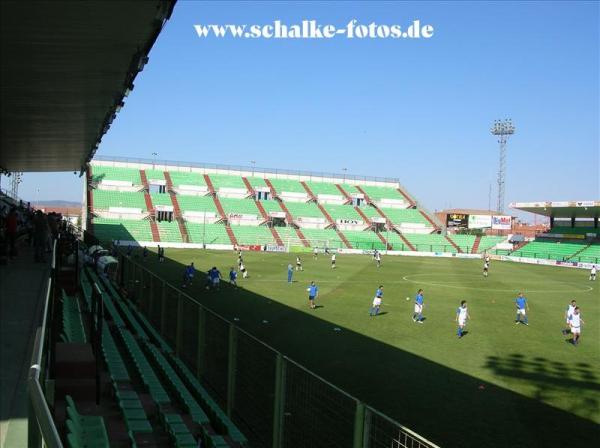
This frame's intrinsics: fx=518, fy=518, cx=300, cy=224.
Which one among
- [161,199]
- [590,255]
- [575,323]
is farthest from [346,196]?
[575,323]

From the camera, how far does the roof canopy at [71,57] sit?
7.04 meters

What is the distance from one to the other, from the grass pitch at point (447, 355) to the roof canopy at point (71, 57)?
319 inches

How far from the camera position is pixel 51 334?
5.83 m

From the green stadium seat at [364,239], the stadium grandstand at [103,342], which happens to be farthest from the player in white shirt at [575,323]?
the green stadium seat at [364,239]

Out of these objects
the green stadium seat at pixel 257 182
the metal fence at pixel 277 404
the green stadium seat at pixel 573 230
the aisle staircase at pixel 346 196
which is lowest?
the metal fence at pixel 277 404

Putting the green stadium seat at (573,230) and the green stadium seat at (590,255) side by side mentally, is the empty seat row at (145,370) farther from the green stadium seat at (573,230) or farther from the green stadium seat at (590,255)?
the green stadium seat at (573,230)

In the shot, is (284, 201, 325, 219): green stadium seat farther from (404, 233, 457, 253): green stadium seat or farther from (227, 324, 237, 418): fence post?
(227, 324, 237, 418): fence post

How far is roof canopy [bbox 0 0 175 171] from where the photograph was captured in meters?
7.04

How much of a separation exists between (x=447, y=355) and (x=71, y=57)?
12.4 metres

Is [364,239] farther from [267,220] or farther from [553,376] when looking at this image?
[553,376]

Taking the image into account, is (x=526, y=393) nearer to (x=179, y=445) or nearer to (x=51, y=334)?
(x=179, y=445)

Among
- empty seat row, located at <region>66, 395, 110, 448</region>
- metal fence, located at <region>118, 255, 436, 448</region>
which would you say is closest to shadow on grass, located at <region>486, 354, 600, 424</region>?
metal fence, located at <region>118, 255, 436, 448</region>

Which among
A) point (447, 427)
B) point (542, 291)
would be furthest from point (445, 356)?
point (542, 291)

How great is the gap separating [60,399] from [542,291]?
107 feet
